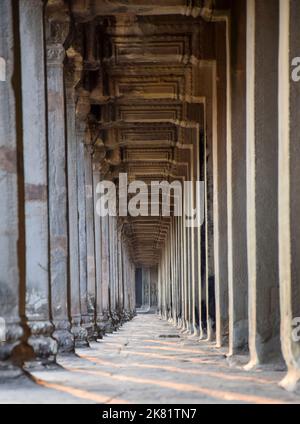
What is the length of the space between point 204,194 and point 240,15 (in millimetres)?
5517

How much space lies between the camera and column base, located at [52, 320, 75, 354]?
1027 cm

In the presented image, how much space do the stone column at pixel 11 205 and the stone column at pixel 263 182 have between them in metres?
2.37

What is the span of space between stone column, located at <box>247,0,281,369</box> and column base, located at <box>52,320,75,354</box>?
9.32ft

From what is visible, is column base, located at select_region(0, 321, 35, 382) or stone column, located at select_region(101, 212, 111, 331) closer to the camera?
column base, located at select_region(0, 321, 35, 382)

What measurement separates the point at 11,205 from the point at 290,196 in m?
2.31

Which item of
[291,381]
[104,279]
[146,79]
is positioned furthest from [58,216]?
[104,279]

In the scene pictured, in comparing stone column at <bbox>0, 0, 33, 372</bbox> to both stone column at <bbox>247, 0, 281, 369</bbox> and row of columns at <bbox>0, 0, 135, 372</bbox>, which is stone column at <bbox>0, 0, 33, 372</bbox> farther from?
stone column at <bbox>247, 0, 281, 369</bbox>

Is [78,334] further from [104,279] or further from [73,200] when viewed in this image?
[104,279]

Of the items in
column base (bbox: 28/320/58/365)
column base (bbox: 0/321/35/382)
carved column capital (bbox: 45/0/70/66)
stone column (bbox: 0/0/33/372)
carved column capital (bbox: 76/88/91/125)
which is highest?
carved column capital (bbox: 45/0/70/66)

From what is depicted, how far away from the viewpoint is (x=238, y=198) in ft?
33.6

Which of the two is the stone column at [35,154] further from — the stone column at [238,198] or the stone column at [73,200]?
the stone column at [73,200]

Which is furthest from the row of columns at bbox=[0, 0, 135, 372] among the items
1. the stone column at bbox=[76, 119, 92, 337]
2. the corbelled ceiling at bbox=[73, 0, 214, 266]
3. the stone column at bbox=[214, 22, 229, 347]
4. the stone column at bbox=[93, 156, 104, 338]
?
the stone column at bbox=[93, 156, 104, 338]

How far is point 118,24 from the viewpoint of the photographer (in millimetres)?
13250

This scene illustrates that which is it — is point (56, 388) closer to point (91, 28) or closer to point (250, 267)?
point (250, 267)
